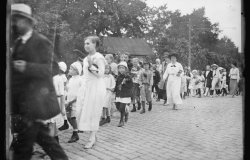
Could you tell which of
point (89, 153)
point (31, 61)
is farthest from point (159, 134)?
point (31, 61)

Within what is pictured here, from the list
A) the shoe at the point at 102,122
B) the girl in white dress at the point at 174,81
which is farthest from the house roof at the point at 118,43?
the shoe at the point at 102,122

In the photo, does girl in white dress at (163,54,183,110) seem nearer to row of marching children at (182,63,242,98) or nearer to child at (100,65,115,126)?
child at (100,65,115,126)

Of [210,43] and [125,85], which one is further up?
[210,43]

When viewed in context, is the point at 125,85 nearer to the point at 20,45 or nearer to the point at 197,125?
the point at 197,125

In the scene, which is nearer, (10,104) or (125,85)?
(10,104)

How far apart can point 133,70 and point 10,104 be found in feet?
18.8

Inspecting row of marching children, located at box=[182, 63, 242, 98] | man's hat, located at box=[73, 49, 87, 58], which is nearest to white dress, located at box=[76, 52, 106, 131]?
man's hat, located at box=[73, 49, 87, 58]

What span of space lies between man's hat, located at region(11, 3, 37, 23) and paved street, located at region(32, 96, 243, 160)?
6.63 feet

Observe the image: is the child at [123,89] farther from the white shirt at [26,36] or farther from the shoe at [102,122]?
the white shirt at [26,36]

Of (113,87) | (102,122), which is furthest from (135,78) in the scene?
(102,122)

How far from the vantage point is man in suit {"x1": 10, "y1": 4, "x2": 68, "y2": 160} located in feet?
10.5

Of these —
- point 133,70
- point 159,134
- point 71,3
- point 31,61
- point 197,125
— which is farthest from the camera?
point 133,70

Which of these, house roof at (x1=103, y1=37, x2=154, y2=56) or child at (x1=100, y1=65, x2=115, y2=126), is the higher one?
house roof at (x1=103, y1=37, x2=154, y2=56)

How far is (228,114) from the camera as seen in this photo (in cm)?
851
